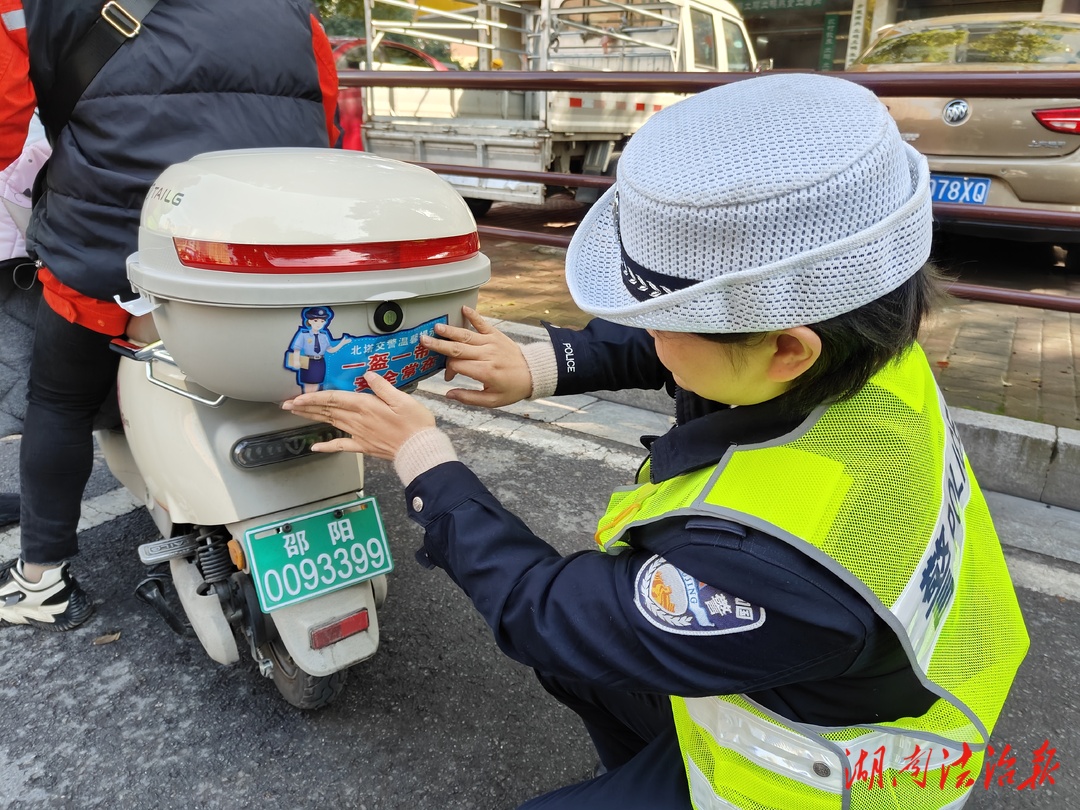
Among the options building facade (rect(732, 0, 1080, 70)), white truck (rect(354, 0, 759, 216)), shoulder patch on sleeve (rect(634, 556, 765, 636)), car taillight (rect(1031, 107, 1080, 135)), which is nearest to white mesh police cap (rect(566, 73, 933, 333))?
shoulder patch on sleeve (rect(634, 556, 765, 636))

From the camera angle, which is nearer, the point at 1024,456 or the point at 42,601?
the point at 42,601

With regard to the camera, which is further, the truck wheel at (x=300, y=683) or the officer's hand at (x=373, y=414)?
the truck wheel at (x=300, y=683)

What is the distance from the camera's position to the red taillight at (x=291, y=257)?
1.22 metres

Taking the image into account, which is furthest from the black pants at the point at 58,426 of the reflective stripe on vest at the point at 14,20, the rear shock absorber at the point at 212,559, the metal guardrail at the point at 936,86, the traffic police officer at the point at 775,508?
the metal guardrail at the point at 936,86

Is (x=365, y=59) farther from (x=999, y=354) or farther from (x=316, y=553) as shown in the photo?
(x=316, y=553)

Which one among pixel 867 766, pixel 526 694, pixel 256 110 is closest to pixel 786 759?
pixel 867 766

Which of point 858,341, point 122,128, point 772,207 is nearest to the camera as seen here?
point 772,207

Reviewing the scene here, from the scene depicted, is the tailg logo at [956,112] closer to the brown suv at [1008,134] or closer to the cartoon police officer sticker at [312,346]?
the brown suv at [1008,134]

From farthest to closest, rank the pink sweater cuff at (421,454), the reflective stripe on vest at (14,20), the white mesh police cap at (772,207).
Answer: the reflective stripe on vest at (14,20) < the pink sweater cuff at (421,454) < the white mesh police cap at (772,207)

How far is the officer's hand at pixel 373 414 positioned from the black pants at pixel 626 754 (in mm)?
490

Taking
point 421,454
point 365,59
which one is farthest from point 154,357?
point 365,59

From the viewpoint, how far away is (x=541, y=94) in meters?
6.68

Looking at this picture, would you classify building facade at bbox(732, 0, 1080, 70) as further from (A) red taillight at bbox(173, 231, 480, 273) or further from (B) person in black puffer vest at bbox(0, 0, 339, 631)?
(A) red taillight at bbox(173, 231, 480, 273)

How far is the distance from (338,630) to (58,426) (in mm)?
855
